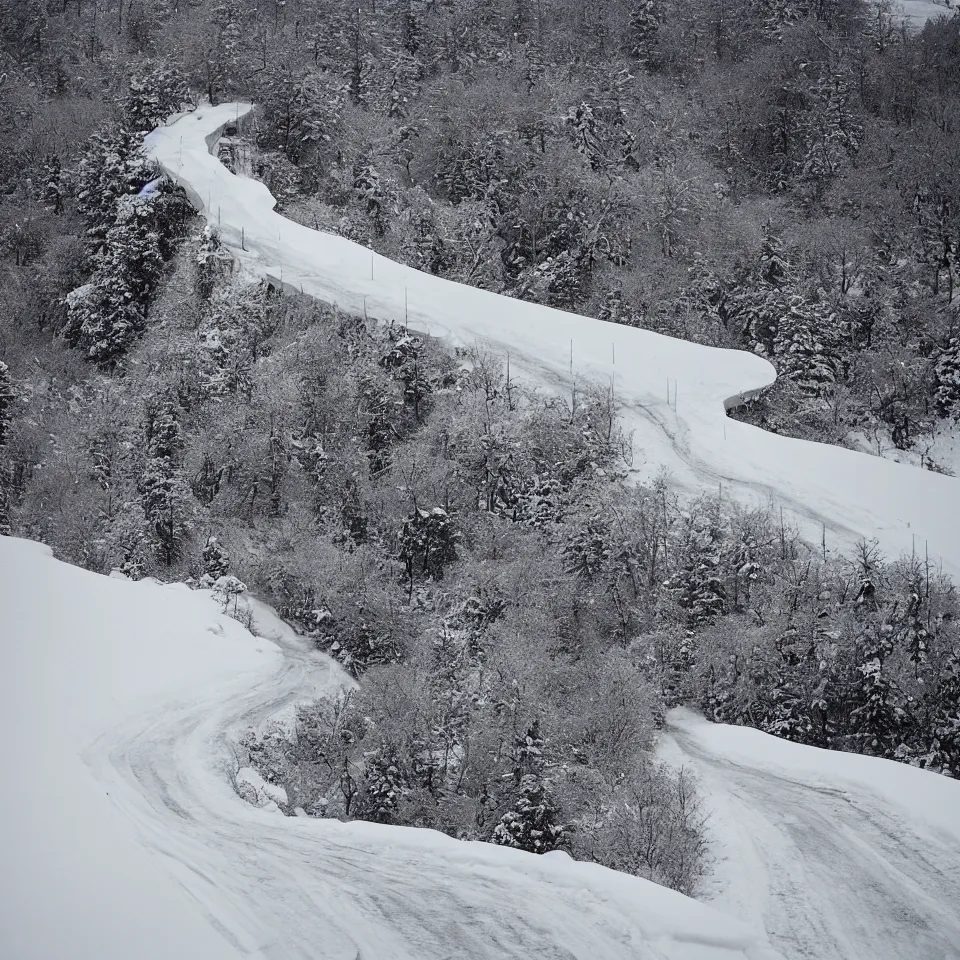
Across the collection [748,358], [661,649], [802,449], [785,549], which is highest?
[748,358]

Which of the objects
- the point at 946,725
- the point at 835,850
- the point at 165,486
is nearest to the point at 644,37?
the point at 165,486

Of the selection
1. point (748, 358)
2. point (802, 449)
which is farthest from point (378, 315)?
point (802, 449)

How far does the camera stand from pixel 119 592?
19953mm

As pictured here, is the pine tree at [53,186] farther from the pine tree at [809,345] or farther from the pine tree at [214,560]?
the pine tree at [809,345]

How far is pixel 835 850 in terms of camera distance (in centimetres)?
1398

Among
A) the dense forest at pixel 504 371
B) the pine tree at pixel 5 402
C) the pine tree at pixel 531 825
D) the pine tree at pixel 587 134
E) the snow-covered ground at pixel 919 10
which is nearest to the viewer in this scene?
the pine tree at pixel 531 825

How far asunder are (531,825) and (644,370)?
16.1m

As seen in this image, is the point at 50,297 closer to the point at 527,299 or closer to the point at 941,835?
the point at 527,299

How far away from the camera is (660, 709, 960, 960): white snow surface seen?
1213cm

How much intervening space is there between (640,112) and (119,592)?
35.8 meters

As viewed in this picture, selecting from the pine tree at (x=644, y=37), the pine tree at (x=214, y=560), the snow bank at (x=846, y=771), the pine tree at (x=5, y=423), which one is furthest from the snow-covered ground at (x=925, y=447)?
the pine tree at (x=644, y=37)

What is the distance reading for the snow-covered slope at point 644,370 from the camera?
23062mm

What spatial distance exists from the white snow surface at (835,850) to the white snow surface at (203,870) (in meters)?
1.89

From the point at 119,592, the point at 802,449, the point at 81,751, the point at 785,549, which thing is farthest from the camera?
the point at 802,449
